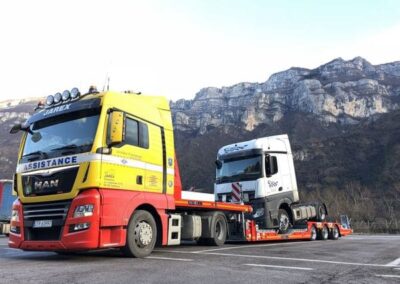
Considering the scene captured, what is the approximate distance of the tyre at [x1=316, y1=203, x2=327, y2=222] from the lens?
55.1 ft

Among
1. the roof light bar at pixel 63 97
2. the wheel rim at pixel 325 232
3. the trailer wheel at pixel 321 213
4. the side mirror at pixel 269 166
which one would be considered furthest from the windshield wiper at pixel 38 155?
the wheel rim at pixel 325 232

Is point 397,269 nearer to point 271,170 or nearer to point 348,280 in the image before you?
point 348,280

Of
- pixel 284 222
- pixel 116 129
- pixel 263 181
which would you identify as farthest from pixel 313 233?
pixel 116 129

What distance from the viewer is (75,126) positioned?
8.16 meters

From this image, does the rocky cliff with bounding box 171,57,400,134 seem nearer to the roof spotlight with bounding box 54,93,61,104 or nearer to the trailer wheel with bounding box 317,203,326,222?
the trailer wheel with bounding box 317,203,326,222

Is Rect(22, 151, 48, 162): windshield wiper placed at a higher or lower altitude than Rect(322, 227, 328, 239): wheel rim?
higher

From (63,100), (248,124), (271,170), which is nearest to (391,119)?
(248,124)

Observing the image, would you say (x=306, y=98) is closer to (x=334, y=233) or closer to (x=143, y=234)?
(x=334, y=233)

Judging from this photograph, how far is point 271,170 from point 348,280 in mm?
7812

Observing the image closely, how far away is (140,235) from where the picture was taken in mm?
8305

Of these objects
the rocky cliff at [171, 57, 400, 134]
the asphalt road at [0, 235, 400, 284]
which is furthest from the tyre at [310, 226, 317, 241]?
the rocky cliff at [171, 57, 400, 134]

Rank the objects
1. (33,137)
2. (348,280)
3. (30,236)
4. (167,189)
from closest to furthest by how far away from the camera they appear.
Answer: (348,280)
(30,236)
(33,137)
(167,189)

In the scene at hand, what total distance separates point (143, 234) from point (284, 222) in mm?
7162

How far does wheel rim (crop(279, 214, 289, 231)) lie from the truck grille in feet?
27.1
